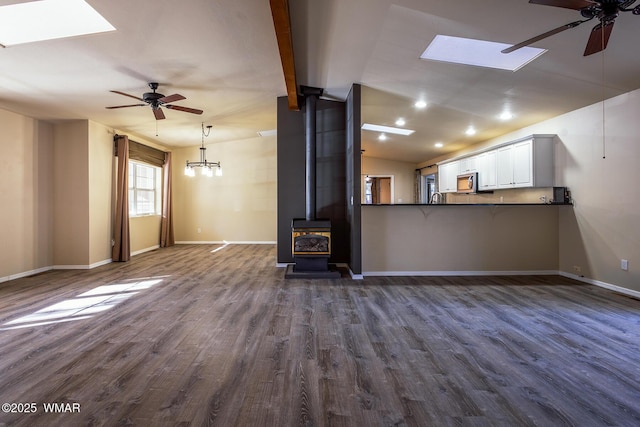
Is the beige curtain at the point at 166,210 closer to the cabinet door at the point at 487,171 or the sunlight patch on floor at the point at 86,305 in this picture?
the sunlight patch on floor at the point at 86,305

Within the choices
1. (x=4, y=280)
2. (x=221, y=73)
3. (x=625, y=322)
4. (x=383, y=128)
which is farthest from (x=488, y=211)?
(x=4, y=280)

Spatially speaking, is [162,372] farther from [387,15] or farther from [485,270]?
[485,270]

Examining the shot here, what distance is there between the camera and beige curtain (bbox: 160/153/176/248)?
813cm

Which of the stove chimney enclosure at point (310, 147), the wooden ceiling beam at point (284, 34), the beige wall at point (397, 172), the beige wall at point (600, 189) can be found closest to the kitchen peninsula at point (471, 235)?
the beige wall at point (600, 189)

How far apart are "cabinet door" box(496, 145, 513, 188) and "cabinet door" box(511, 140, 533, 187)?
0.08m

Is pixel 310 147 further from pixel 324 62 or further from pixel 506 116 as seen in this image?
pixel 506 116

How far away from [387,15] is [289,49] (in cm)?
99

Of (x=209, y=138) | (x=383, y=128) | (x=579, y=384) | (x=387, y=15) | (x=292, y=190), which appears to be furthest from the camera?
(x=209, y=138)

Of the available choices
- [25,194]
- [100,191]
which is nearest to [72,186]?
[100,191]

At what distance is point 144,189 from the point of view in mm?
7625

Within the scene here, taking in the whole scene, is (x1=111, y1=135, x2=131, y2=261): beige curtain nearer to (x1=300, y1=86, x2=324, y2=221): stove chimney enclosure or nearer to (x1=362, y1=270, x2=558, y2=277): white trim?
(x1=300, y1=86, x2=324, y2=221): stove chimney enclosure

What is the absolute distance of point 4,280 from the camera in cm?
466

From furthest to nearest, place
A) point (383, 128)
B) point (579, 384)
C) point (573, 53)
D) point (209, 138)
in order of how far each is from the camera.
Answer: point (209, 138), point (383, 128), point (573, 53), point (579, 384)

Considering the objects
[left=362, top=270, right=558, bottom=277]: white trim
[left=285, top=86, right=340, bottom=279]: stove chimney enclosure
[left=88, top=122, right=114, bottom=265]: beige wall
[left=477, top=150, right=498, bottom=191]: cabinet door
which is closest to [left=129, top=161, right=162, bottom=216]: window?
[left=88, top=122, right=114, bottom=265]: beige wall
